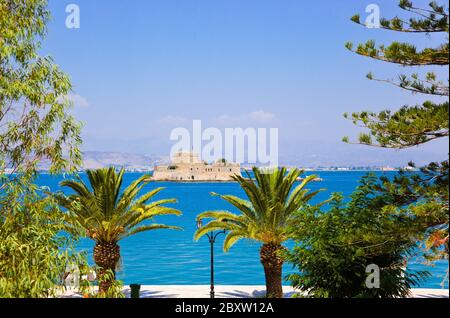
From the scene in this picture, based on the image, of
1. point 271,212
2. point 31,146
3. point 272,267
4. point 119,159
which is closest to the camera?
point 31,146

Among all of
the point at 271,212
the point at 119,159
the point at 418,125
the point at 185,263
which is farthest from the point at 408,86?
the point at 119,159

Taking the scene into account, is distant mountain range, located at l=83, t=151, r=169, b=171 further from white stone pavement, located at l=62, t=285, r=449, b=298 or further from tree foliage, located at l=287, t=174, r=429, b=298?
tree foliage, located at l=287, t=174, r=429, b=298

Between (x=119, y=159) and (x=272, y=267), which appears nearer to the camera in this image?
(x=272, y=267)

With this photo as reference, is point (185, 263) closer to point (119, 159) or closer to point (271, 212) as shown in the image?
point (271, 212)

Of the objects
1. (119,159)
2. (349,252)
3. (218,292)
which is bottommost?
(218,292)

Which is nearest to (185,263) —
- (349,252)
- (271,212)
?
(271,212)

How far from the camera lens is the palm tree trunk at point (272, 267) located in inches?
695

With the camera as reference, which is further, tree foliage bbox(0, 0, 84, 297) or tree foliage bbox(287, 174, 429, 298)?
tree foliage bbox(287, 174, 429, 298)

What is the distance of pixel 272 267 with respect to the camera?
1769 cm

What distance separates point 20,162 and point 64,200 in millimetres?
3388

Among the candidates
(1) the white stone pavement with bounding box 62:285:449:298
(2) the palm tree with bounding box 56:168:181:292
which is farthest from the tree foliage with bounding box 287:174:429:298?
(2) the palm tree with bounding box 56:168:181:292

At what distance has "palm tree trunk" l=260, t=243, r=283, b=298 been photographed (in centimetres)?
1764

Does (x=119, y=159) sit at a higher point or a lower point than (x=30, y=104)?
higher

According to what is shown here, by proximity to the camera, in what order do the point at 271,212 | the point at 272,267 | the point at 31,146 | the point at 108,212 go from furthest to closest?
1. the point at 108,212
2. the point at 272,267
3. the point at 271,212
4. the point at 31,146
